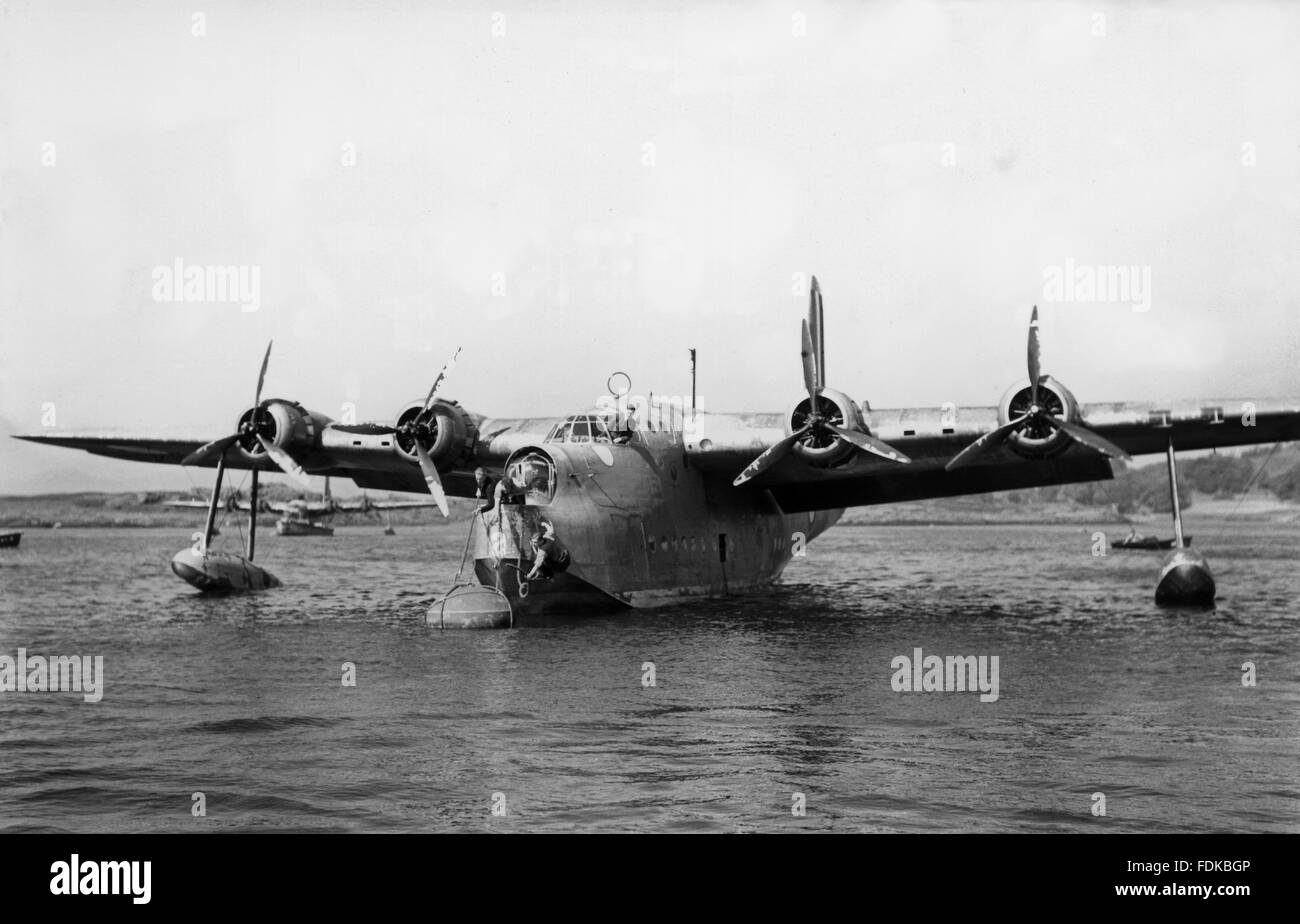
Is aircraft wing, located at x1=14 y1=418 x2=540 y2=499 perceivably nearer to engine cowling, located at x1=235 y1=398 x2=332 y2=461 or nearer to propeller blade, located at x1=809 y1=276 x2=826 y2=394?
engine cowling, located at x1=235 y1=398 x2=332 y2=461

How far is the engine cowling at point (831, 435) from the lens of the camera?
79.0 ft

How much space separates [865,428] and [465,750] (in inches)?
528

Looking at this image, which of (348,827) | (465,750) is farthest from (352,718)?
(348,827)

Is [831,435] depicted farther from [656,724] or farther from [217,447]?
[217,447]

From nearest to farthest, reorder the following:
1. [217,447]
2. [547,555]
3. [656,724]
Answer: [656,724] → [547,555] → [217,447]

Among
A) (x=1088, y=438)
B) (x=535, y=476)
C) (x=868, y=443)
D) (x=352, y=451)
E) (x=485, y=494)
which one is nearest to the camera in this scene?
(x=1088, y=438)

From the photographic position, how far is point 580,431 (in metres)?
26.4

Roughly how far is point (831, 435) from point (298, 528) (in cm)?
7787

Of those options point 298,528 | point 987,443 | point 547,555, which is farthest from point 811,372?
point 298,528

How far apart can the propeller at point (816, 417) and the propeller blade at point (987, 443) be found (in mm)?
1150

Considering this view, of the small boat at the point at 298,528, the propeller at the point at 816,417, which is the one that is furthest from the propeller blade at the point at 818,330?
the small boat at the point at 298,528

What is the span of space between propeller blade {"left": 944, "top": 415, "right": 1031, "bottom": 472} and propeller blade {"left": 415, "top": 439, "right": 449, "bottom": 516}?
972 cm

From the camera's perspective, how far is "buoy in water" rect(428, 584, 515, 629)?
23.4 meters

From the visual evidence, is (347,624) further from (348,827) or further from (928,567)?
(928,567)
